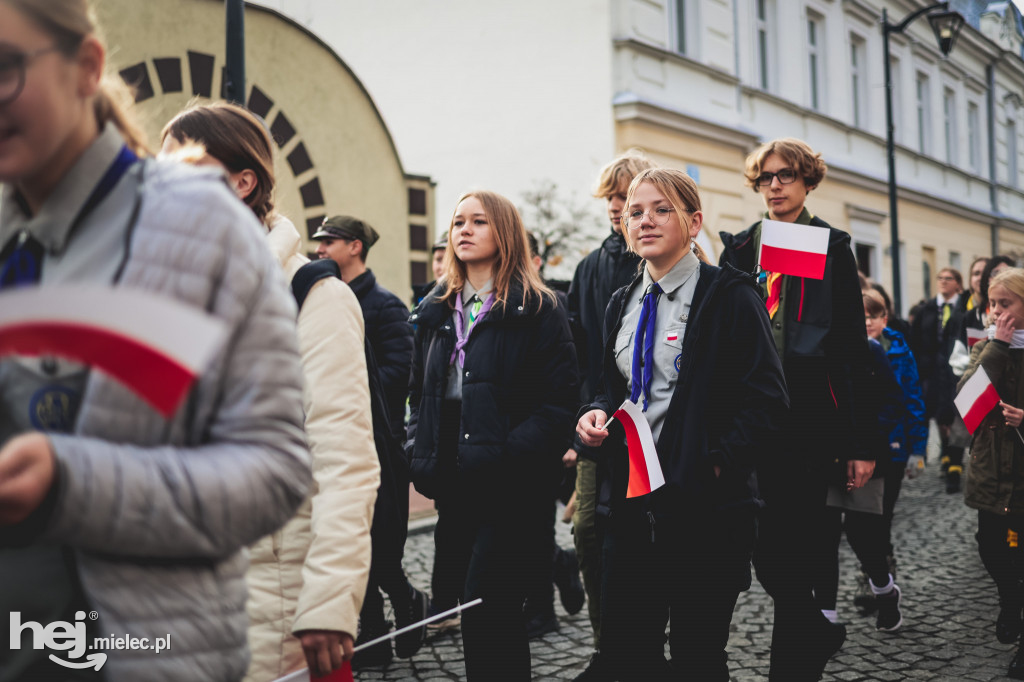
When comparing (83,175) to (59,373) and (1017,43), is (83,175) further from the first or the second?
(1017,43)

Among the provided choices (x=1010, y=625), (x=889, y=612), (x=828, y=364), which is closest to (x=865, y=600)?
(x=889, y=612)

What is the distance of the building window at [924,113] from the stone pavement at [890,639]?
2128 cm

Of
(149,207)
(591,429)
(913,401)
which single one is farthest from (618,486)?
(913,401)

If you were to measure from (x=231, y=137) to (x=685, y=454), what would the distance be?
1678mm

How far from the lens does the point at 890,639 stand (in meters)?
4.99

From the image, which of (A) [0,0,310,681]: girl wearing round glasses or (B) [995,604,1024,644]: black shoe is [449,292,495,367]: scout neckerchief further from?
(B) [995,604,1024,644]: black shoe

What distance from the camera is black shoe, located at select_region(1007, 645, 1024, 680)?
4.30m

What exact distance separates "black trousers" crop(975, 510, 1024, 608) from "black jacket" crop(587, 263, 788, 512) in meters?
2.26

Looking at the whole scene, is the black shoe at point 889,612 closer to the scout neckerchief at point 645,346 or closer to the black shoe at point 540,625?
the black shoe at point 540,625

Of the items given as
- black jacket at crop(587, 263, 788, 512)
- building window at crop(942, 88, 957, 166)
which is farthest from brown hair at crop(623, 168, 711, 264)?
building window at crop(942, 88, 957, 166)

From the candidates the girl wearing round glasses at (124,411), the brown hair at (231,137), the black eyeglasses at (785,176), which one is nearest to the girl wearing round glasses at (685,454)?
the black eyeglasses at (785,176)

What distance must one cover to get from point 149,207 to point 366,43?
18380 mm

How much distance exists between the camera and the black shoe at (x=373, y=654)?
4660 mm

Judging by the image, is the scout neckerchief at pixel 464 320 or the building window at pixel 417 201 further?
the building window at pixel 417 201
